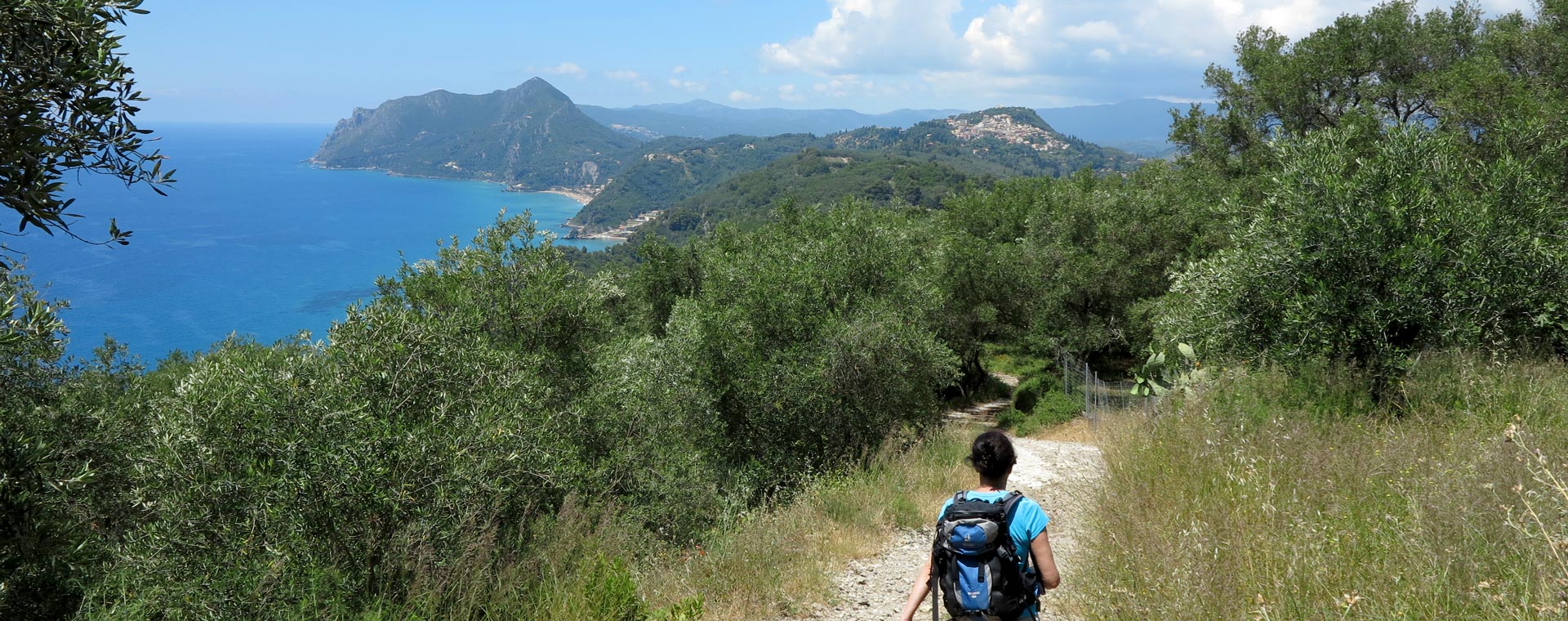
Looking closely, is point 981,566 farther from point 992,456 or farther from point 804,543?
point 804,543

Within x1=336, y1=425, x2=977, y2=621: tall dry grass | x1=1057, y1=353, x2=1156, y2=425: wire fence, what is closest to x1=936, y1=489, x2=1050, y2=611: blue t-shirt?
x1=336, y1=425, x2=977, y2=621: tall dry grass

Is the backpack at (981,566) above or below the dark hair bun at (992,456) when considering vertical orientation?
below

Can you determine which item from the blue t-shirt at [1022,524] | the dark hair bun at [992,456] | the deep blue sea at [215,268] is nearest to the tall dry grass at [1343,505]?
the blue t-shirt at [1022,524]

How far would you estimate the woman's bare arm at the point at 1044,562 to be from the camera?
3471 mm

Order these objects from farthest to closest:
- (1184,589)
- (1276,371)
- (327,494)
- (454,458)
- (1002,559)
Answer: (1276,371)
(454,458)
(327,494)
(1184,589)
(1002,559)

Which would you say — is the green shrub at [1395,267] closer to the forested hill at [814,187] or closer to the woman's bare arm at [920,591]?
the woman's bare arm at [920,591]

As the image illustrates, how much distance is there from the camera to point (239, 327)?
102 meters

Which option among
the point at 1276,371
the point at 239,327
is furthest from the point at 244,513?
the point at 239,327

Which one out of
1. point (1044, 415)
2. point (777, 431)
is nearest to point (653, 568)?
point (777, 431)

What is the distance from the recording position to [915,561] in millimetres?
7184

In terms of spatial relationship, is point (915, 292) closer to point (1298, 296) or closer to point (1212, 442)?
point (1298, 296)

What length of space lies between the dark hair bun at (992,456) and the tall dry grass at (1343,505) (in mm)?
1160

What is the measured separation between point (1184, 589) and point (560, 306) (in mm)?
11244

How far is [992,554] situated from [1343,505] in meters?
2.85
